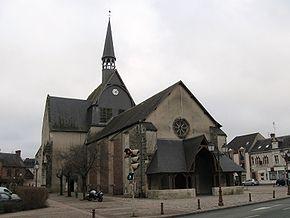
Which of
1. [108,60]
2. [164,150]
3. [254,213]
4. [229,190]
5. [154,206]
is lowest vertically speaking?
[154,206]

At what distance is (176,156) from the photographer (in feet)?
118

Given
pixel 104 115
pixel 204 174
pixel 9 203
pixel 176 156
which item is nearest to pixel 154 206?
pixel 9 203

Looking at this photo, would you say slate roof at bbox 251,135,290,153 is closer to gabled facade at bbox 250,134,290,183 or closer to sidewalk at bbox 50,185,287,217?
gabled facade at bbox 250,134,290,183

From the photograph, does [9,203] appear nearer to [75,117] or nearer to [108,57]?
[75,117]

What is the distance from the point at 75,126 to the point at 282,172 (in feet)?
128

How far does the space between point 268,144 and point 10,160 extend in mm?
54525

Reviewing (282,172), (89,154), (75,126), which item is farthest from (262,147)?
(89,154)

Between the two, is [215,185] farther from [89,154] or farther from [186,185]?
[89,154]

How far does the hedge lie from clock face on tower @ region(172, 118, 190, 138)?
17.5 meters

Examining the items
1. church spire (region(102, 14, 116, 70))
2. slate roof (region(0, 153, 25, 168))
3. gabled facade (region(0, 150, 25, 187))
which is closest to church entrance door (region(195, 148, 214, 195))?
church spire (region(102, 14, 116, 70))

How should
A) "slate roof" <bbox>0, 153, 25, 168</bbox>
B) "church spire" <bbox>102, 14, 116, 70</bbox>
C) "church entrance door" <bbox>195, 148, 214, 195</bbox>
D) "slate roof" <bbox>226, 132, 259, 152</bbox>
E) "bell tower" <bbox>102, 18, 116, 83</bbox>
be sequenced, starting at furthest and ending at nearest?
1. "slate roof" <bbox>226, 132, 259, 152</bbox>
2. "slate roof" <bbox>0, 153, 25, 168</bbox>
3. "church spire" <bbox>102, 14, 116, 70</bbox>
4. "bell tower" <bbox>102, 18, 116, 83</bbox>
5. "church entrance door" <bbox>195, 148, 214, 195</bbox>

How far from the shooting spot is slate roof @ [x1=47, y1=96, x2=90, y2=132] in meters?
56.2

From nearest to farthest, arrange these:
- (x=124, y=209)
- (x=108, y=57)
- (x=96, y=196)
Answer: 1. (x=124, y=209)
2. (x=96, y=196)
3. (x=108, y=57)

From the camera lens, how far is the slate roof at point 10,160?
7769 cm
